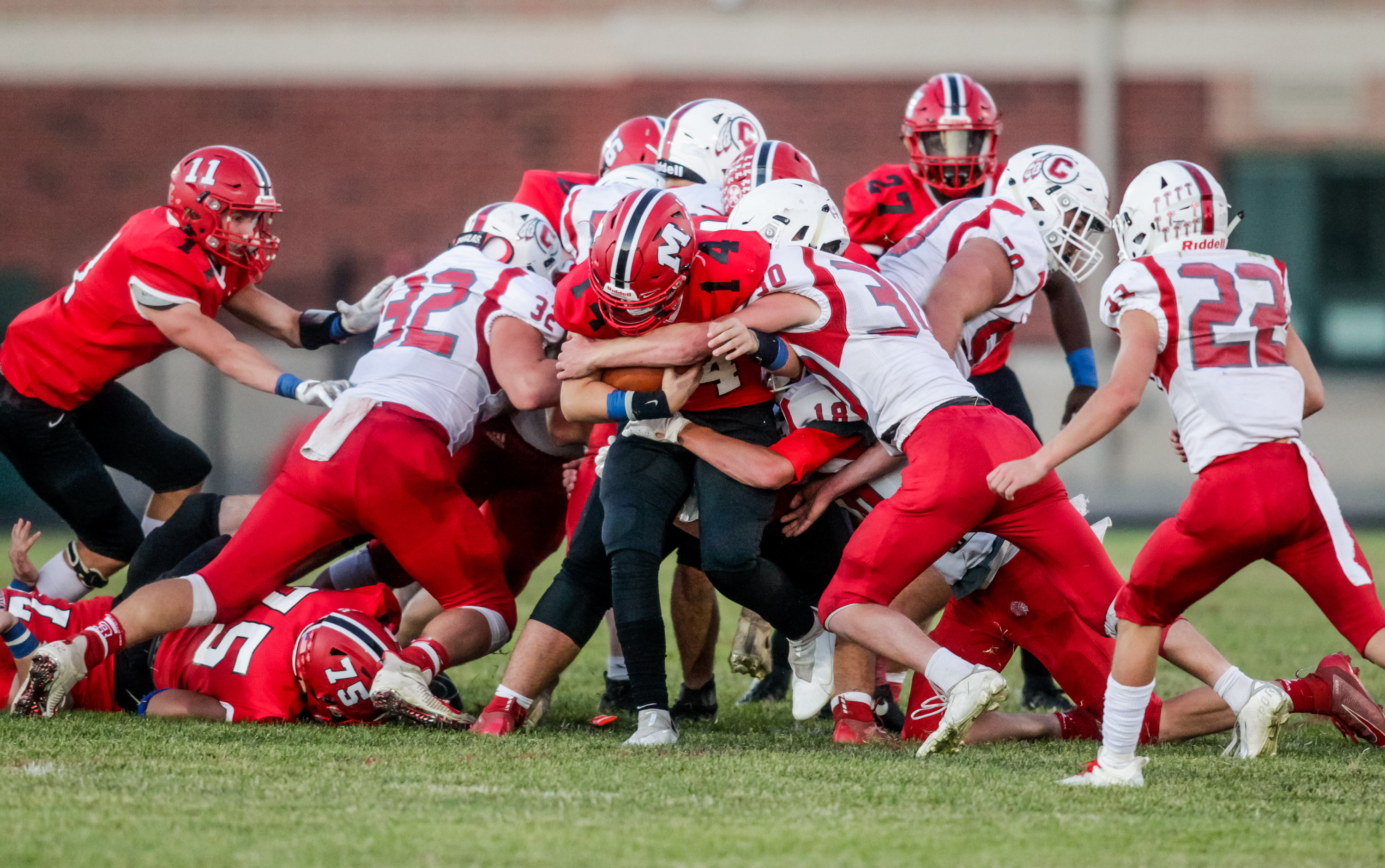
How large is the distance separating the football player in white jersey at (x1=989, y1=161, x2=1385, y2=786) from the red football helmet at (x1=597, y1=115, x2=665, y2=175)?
2.43 m

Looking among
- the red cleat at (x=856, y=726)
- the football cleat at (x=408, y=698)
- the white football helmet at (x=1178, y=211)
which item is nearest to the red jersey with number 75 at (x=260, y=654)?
the football cleat at (x=408, y=698)

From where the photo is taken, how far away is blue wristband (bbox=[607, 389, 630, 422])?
14.1 feet

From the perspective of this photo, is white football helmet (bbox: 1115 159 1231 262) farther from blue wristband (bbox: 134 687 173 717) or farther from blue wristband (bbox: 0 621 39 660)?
blue wristband (bbox: 0 621 39 660)

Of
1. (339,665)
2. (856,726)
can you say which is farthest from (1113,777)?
(339,665)

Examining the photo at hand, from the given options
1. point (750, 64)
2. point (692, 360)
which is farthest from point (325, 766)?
point (750, 64)

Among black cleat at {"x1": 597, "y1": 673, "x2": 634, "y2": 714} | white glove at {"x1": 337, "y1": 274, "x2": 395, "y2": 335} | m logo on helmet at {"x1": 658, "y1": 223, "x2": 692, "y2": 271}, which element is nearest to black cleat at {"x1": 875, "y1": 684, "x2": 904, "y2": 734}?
black cleat at {"x1": 597, "y1": 673, "x2": 634, "y2": 714}

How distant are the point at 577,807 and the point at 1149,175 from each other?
2.14 metres

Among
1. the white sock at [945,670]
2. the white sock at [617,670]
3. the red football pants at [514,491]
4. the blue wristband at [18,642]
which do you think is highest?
the red football pants at [514,491]

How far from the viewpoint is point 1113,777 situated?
3693 millimetres

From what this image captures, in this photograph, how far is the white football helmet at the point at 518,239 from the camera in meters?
5.23

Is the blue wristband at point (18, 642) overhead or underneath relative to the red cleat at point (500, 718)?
overhead

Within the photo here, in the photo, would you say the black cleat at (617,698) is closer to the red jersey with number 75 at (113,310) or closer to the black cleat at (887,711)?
the black cleat at (887,711)

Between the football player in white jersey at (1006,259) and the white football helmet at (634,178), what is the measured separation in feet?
3.02

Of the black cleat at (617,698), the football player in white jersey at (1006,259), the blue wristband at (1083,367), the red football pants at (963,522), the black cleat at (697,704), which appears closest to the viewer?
the red football pants at (963,522)
